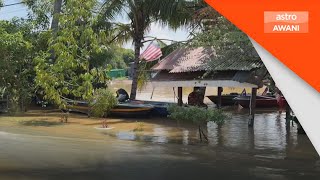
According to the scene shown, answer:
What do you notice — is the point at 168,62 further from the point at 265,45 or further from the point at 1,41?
the point at 265,45

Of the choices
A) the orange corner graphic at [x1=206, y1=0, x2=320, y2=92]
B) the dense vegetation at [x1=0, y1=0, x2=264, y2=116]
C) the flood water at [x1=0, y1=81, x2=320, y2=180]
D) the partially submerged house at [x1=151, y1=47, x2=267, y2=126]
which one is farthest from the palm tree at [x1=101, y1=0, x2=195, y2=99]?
the orange corner graphic at [x1=206, y1=0, x2=320, y2=92]

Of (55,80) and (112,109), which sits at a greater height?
(55,80)

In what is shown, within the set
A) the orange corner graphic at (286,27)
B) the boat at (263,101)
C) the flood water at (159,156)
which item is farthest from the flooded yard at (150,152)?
the boat at (263,101)

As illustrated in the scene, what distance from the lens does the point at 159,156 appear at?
1070cm

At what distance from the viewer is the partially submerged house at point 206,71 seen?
16.4m

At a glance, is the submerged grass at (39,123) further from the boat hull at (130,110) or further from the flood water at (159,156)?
the boat hull at (130,110)

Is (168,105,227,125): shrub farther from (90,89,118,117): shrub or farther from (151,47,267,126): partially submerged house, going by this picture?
(90,89,118,117): shrub

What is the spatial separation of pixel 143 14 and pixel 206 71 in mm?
6774

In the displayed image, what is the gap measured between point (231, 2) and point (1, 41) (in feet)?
58.9

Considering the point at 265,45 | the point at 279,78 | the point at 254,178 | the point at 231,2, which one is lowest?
the point at 254,178

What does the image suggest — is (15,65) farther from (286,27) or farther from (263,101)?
(286,27)

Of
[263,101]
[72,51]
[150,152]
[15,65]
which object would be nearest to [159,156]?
[150,152]

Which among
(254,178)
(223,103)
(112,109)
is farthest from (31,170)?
(223,103)

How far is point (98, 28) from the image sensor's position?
920 inches
